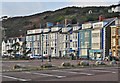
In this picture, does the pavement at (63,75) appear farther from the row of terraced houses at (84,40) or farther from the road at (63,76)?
the row of terraced houses at (84,40)

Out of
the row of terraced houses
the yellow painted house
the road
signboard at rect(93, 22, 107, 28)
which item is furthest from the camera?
signboard at rect(93, 22, 107, 28)

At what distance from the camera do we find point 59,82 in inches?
597

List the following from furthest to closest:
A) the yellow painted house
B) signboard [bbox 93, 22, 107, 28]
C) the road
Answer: signboard [bbox 93, 22, 107, 28] → the yellow painted house → the road

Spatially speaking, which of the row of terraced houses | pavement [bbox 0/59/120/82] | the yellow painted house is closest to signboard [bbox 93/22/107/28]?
the row of terraced houses

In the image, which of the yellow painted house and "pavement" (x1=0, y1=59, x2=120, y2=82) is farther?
the yellow painted house

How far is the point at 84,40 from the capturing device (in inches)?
3051

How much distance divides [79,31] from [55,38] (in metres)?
14.5

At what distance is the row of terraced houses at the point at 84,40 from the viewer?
222 ft

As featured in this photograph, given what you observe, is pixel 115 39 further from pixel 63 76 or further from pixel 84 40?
pixel 63 76

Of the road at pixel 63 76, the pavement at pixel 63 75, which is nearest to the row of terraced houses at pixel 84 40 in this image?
the pavement at pixel 63 75

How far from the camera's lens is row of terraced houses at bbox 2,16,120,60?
6756 cm

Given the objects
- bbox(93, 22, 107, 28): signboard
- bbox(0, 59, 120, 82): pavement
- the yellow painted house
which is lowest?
bbox(0, 59, 120, 82): pavement

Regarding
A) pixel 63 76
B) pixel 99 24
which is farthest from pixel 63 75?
pixel 99 24

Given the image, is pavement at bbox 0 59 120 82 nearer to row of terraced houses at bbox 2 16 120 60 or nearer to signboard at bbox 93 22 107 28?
row of terraced houses at bbox 2 16 120 60
